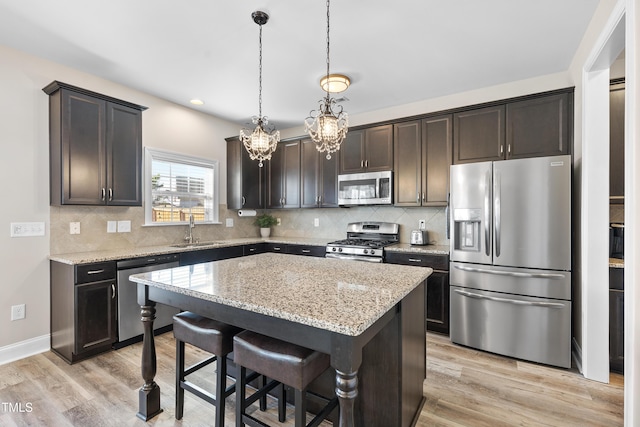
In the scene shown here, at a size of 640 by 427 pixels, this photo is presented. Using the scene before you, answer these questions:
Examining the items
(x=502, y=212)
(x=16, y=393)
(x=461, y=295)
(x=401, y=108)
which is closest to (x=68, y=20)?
(x=16, y=393)

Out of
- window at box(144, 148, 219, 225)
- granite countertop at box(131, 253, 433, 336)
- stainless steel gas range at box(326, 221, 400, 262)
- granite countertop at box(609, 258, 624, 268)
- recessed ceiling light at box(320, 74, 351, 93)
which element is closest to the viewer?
granite countertop at box(131, 253, 433, 336)

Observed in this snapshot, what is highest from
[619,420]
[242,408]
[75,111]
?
[75,111]

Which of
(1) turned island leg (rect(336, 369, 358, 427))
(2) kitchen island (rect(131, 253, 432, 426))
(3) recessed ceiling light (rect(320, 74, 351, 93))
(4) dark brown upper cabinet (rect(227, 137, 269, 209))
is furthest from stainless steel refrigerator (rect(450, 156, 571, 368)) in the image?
(4) dark brown upper cabinet (rect(227, 137, 269, 209))

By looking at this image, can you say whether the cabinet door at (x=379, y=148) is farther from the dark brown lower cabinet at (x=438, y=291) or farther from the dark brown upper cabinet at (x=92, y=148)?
the dark brown upper cabinet at (x=92, y=148)

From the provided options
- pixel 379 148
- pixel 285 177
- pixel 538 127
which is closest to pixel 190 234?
pixel 285 177

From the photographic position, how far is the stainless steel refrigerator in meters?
2.52

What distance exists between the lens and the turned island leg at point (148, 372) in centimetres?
188

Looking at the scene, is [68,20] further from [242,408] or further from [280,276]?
[242,408]

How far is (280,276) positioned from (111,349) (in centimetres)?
213

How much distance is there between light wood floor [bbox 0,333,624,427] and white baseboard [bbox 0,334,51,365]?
7 centimetres

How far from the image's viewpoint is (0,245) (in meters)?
2.58

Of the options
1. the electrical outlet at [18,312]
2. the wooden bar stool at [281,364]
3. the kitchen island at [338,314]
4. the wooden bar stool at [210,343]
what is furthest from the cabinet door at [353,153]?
the electrical outlet at [18,312]

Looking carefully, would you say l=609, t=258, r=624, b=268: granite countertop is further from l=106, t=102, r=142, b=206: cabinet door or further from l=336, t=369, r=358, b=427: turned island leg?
l=106, t=102, r=142, b=206: cabinet door

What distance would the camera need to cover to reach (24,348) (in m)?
2.68
